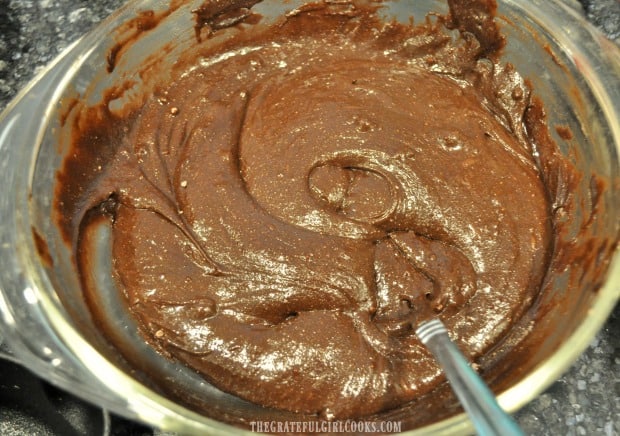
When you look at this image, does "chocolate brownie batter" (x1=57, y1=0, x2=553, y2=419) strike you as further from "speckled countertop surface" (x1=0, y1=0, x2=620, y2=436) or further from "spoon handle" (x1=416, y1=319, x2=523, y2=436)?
"speckled countertop surface" (x1=0, y1=0, x2=620, y2=436)

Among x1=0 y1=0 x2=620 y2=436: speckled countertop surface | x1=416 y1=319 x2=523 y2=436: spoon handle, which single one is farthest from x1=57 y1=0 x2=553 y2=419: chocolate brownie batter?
x1=0 y1=0 x2=620 y2=436: speckled countertop surface

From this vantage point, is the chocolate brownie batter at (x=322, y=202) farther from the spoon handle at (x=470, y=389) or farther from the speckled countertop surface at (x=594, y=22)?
the speckled countertop surface at (x=594, y=22)

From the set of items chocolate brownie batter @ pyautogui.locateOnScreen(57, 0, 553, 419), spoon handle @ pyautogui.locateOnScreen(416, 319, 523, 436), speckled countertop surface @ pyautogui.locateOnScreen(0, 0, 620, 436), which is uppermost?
spoon handle @ pyautogui.locateOnScreen(416, 319, 523, 436)

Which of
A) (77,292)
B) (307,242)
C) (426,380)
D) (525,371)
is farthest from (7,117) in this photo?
(525,371)

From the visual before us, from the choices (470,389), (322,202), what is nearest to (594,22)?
(322,202)

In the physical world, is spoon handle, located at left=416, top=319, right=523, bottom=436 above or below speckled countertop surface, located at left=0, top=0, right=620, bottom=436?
above

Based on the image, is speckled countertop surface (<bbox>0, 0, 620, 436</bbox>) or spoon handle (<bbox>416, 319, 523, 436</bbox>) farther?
speckled countertop surface (<bbox>0, 0, 620, 436</bbox>)

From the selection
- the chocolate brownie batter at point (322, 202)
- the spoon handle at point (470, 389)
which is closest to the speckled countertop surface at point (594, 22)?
the chocolate brownie batter at point (322, 202)
